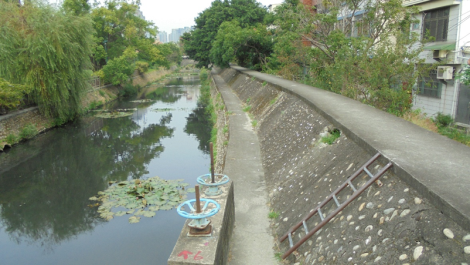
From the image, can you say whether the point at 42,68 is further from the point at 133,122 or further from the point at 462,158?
the point at 462,158

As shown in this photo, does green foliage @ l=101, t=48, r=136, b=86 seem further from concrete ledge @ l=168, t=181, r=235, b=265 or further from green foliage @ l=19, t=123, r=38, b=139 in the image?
concrete ledge @ l=168, t=181, r=235, b=265

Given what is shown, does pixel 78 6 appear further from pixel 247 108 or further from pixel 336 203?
pixel 336 203

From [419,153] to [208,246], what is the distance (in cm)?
329

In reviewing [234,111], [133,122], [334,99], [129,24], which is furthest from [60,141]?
[129,24]

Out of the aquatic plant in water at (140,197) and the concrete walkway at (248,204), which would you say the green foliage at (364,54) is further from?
the aquatic plant in water at (140,197)

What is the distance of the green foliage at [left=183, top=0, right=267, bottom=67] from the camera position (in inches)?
1407

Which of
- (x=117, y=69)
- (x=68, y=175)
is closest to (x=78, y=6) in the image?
(x=117, y=69)

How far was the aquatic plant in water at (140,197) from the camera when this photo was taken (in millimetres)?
9613

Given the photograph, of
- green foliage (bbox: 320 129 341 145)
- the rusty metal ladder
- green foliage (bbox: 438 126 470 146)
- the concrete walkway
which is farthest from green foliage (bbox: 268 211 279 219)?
green foliage (bbox: 438 126 470 146)

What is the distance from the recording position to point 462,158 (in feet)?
16.1

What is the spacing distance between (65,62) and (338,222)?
1825 cm

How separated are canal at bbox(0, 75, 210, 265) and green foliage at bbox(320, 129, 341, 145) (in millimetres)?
4255

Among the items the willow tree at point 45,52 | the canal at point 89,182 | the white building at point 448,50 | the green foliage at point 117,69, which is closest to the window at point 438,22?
the white building at point 448,50

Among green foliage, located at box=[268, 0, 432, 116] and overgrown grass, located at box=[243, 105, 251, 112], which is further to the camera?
overgrown grass, located at box=[243, 105, 251, 112]
